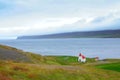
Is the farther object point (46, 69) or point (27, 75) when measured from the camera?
point (46, 69)

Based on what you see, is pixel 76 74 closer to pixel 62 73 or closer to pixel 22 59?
pixel 62 73

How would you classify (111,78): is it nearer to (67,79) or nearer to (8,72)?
(67,79)

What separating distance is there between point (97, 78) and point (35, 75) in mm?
5977

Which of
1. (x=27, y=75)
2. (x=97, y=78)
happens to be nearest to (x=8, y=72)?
(x=27, y=75)

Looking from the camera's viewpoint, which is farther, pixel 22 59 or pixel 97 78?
pixel 22 59

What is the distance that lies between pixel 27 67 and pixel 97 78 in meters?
5.96

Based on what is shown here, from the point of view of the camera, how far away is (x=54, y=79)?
2833cm

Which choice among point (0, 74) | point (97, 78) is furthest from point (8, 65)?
point (97, 78)

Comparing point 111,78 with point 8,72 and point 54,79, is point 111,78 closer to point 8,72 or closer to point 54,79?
point 54,79

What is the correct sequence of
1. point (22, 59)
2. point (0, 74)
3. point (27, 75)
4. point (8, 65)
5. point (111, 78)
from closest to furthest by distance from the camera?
point (0, 74), point (27, 75), point (8, 65), point (111, 78), point (22, 59)

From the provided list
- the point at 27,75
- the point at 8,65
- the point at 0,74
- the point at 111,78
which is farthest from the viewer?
the point at 111,78

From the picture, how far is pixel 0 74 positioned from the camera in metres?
26.0

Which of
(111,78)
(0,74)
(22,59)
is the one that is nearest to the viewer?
(0,74)

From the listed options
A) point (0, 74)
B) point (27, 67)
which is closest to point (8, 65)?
point (27, 67)
